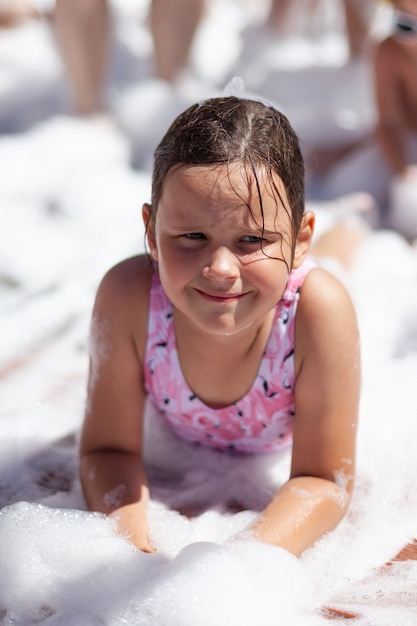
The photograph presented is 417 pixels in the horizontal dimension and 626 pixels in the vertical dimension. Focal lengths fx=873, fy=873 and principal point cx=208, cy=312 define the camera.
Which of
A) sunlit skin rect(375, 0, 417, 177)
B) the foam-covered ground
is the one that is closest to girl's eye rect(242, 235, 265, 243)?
the foam-covered ground

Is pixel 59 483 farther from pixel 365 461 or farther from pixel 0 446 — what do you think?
pixel 365 461

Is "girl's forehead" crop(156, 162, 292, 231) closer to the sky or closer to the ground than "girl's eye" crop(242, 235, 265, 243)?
closer to the sky

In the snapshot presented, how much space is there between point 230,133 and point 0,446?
1.06m

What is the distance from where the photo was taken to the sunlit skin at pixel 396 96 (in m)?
3.70

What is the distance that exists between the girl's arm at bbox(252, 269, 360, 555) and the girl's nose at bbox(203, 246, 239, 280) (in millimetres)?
315

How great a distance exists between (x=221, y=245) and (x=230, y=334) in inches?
8.0

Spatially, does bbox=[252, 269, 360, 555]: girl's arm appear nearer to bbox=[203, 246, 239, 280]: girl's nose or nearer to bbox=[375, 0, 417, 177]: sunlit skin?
bbox=[203, 246, 239, 280]: girl's nose

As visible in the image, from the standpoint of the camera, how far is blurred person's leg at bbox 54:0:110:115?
4.06m

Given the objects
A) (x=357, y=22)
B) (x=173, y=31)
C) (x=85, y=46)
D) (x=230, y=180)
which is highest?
(x=357, y=22)

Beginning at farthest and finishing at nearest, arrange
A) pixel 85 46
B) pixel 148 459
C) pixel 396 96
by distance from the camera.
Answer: pixel 85 46, pixel 396 96, pixel 148 459

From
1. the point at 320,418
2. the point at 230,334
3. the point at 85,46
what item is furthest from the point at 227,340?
the point at 85,46

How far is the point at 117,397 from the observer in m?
1.94

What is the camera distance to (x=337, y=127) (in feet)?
13.8

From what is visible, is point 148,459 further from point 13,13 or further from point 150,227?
point 13,13
